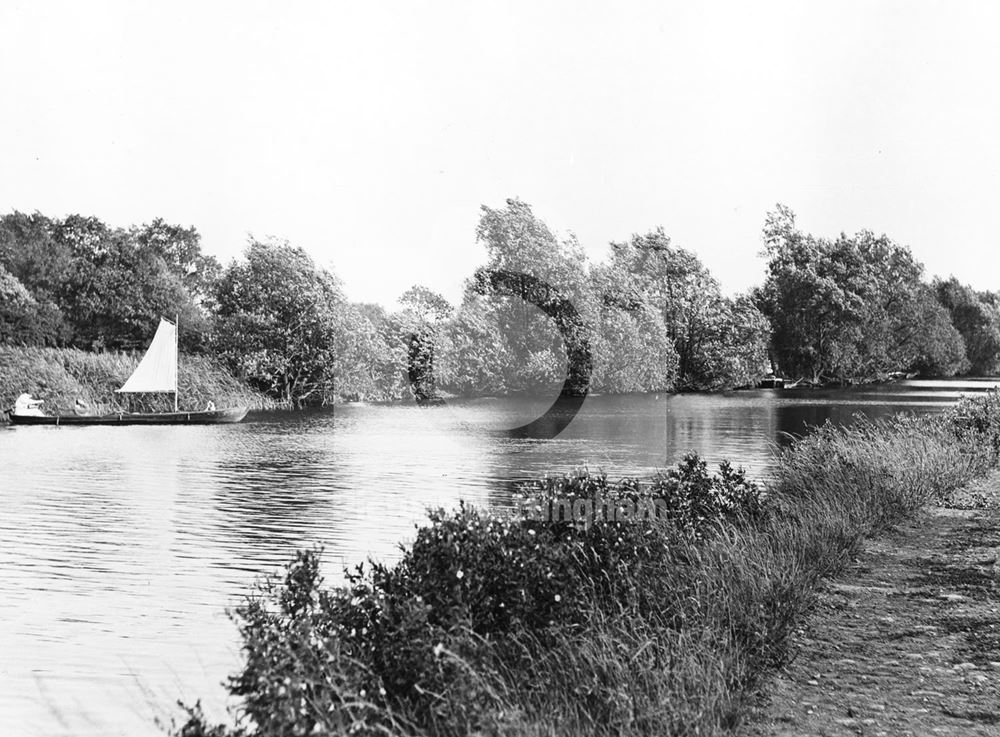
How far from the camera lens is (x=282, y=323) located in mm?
44750

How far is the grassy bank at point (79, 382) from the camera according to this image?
35.4 m

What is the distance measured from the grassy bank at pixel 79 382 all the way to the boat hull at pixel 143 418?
251 centimetres

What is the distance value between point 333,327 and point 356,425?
1307 centimetres

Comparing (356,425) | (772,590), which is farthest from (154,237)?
(772,590)

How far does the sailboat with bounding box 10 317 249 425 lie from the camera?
3225 centimetres

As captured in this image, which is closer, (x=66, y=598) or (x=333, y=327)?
(x=66, y=598)

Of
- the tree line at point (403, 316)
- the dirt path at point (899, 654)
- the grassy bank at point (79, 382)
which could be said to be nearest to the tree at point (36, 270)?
the tree line at point (403, 316)

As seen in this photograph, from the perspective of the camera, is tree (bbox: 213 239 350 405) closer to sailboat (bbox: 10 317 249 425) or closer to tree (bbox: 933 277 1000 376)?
sailboat (bbox: 10 317 249 425)

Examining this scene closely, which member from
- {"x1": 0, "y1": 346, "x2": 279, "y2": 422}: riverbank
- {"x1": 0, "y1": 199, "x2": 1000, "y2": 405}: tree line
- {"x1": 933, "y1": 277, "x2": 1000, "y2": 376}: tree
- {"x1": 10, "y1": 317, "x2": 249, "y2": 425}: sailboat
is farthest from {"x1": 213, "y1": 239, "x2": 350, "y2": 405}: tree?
{"x1": 933, "y1": 277, "x2": 1000, "y2": 376}: tree

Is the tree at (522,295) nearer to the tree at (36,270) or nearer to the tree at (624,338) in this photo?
the tree at (624,338)

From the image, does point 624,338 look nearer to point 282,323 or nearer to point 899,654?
point 282,323

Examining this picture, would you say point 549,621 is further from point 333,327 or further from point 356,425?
point 333,327

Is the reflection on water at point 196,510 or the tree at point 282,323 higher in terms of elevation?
the tree at point 282,323

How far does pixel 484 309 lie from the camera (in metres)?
43.8
